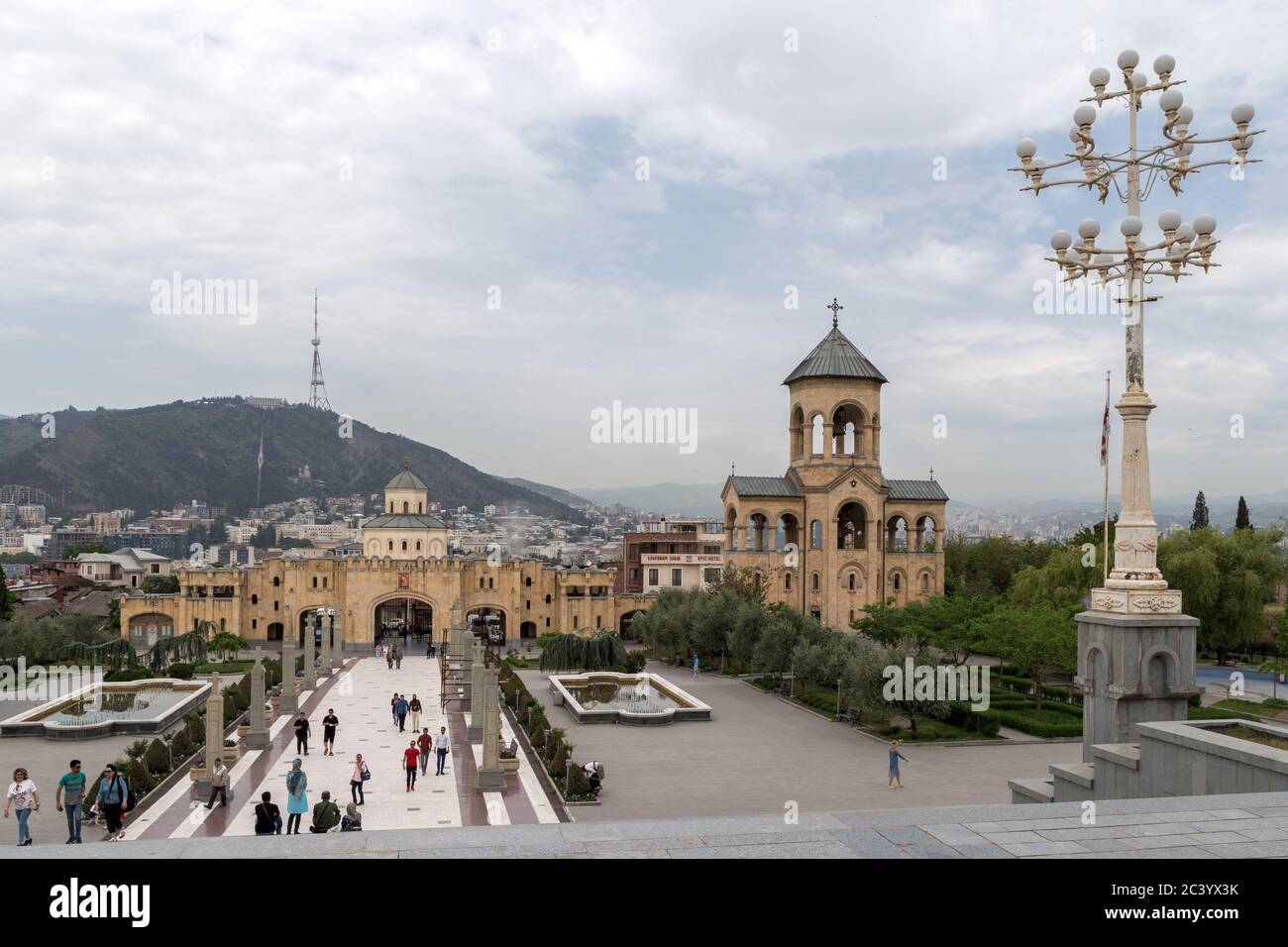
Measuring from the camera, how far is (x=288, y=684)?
34781 millimetres

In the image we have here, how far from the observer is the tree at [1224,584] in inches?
1615

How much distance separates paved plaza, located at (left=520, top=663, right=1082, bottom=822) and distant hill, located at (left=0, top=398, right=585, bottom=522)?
475 ft

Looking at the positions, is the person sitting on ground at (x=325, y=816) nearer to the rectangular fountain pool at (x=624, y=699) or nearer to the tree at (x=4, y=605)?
the rectangular fountain pool at (x=624, y=699)

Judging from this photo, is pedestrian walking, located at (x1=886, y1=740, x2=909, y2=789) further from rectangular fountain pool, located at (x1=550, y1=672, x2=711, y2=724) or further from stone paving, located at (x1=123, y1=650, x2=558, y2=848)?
rectangular fountain pool, located at (x1=550, y1=672, x2=711, y2=724)

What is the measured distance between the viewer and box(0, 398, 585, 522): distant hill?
154500 mm

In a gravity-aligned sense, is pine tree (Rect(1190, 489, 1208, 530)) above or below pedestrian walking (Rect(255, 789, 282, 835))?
above

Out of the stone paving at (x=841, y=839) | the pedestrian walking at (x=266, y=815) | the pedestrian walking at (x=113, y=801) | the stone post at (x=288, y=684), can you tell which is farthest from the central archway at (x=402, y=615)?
the stone paving at (x=841, y=839)

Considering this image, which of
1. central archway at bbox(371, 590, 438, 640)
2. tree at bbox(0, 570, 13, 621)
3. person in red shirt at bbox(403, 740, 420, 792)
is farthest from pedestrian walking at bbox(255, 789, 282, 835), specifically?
central archway at bbox(371, 590, 438, 640)

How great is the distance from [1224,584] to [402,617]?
190ft

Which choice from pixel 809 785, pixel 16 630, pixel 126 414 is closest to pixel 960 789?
pixel 809 785

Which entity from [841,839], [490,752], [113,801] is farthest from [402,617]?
[841,839]

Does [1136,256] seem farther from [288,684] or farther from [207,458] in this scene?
[207,458]

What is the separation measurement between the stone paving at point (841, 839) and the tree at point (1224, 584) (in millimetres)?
36630
